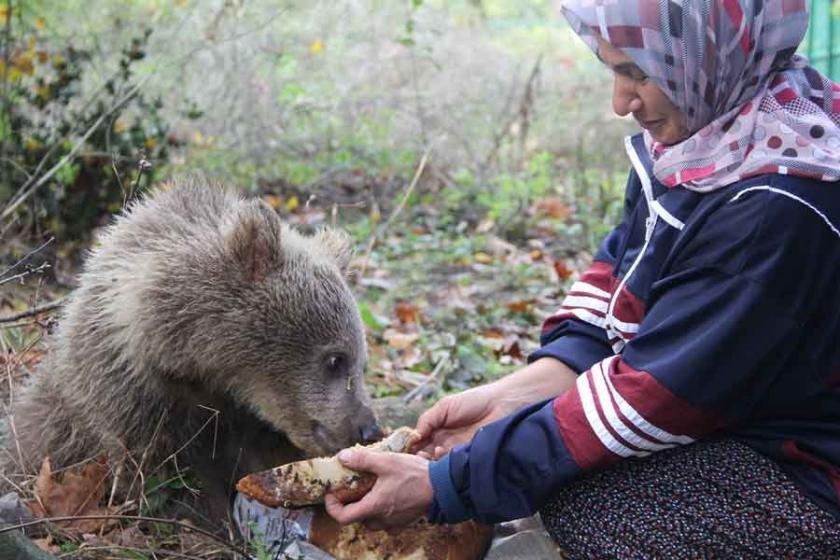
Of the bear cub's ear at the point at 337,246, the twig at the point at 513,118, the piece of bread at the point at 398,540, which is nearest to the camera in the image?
the piece of bread at the point at 398,540

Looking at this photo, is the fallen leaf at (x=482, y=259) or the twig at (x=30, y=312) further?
the fallen leaf at (x=482, y=259)

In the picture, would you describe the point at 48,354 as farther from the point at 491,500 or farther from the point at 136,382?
the point at 491,500

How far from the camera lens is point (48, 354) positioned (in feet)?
14.8

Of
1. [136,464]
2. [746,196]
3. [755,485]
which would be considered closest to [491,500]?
[755,485]

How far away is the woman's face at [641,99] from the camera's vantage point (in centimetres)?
285

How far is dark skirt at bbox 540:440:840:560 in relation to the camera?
279cm

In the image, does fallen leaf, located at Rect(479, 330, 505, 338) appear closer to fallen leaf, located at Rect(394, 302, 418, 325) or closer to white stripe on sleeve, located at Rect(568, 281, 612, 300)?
fallen leaf, located at Rect(394, 302, 418, 325)

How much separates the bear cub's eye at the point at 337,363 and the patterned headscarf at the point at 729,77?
60.5 inches

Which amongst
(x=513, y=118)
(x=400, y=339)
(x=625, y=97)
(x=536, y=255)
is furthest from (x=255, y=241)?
(x=513, y=118)

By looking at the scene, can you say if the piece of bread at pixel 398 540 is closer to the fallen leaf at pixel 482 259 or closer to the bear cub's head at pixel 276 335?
the bear cub's head at pixel 276 335

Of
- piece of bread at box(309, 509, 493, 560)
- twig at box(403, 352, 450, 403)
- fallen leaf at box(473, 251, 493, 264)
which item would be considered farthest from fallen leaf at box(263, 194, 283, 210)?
piece of bread at box(309, 509, 493, 560)

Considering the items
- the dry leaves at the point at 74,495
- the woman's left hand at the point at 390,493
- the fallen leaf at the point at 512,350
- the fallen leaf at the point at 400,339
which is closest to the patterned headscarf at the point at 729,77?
the woman's left hand at the point at 390,493

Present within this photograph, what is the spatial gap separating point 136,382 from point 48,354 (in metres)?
0.77

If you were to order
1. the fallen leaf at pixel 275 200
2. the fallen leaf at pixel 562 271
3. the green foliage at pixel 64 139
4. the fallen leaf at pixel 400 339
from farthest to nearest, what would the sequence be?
1. the fallen leaf at pixel 275 200
2. the fallen leaf at pixel 562 271
3. the green foliage at pixel 64 139
4. the fallen leaf at pixel 400 339
